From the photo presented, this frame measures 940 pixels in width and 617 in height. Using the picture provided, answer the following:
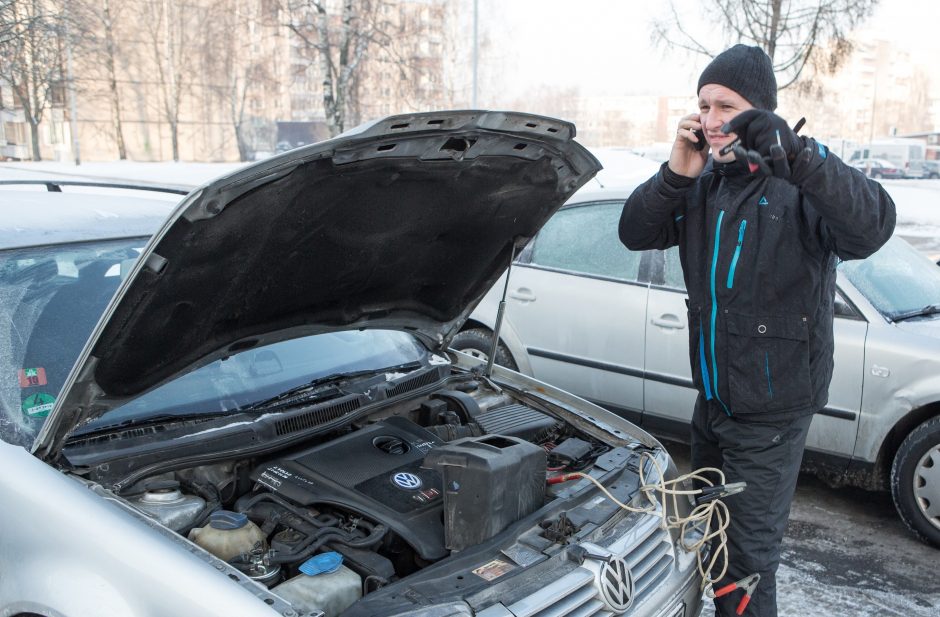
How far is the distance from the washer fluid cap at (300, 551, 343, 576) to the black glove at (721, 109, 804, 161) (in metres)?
1.55

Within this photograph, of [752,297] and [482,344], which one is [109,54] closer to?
[482,344]

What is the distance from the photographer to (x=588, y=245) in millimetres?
5105

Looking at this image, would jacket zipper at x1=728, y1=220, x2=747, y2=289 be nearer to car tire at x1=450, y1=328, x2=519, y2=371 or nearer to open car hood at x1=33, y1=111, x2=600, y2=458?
open car hood at x1=33, y1=111, x2=600, y2=458

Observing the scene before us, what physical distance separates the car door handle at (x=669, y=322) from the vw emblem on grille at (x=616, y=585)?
8.48ft

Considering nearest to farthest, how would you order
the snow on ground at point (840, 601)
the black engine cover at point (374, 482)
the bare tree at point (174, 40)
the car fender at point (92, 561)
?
the car fender at point (92, 561)
the black engine cover at point (374, 482)
the snow on ground at point (840, 601)
the bare tree at point (174, 40)

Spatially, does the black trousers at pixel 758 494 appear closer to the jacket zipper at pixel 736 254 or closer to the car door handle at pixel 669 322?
the jacket zipper at pixel 736 254

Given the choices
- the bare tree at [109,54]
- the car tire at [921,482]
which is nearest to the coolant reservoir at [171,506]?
the car tire at [921,482]

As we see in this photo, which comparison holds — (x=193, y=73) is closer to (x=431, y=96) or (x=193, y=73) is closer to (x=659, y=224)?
(x=431, y=96)

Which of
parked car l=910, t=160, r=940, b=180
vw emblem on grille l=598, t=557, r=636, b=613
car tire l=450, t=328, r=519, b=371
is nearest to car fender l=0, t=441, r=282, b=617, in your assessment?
vw emblem on grille l=598, t=557, r=636, b=613

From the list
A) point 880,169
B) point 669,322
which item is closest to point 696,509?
point 669,322

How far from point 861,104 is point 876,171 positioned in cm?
4260

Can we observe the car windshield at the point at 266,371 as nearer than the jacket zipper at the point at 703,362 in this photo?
Yes

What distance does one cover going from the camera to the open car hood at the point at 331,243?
81.7 inches

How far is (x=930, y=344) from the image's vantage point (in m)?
3.90
